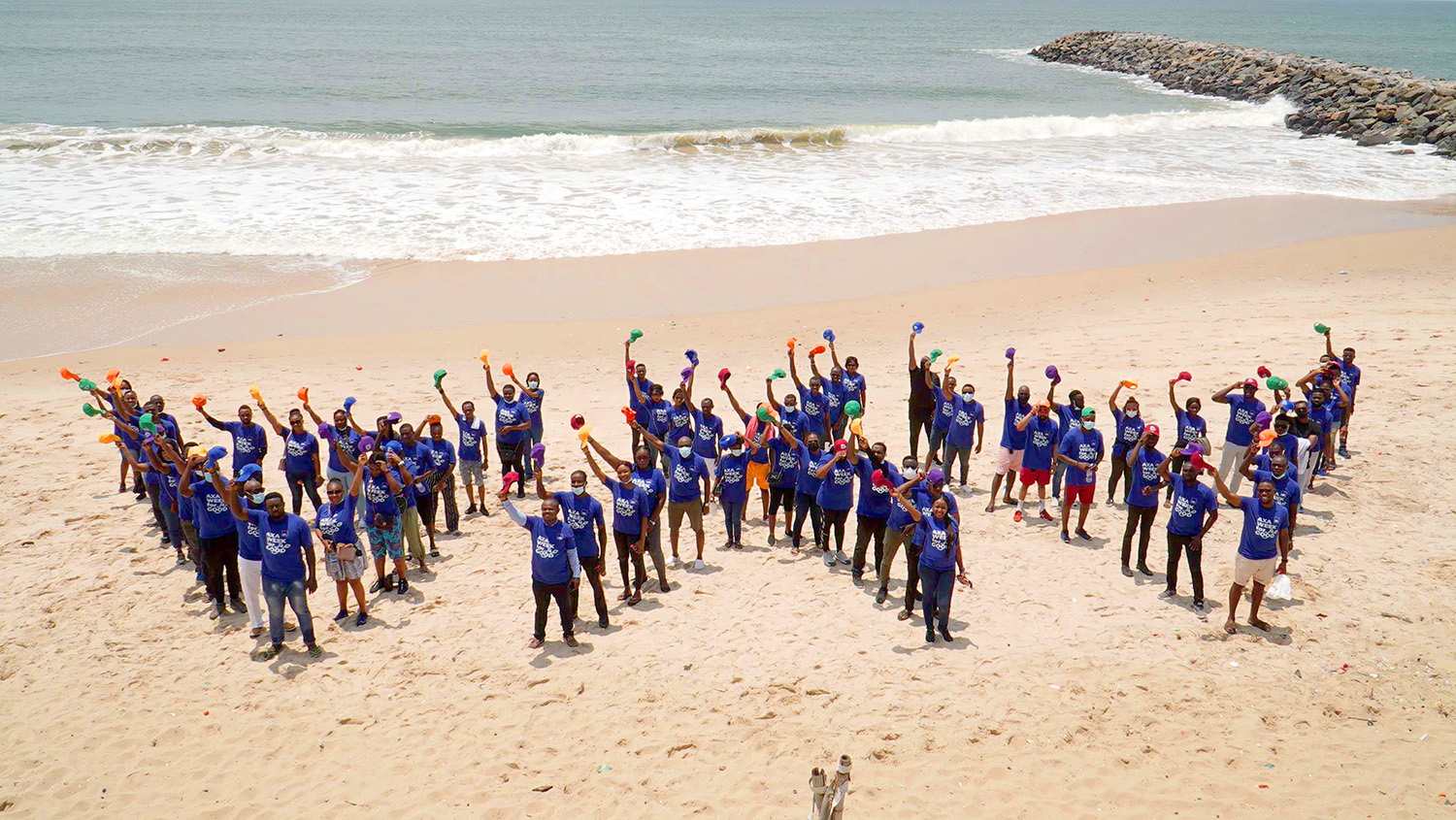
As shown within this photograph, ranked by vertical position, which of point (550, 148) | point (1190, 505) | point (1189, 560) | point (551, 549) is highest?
point (550, 148)

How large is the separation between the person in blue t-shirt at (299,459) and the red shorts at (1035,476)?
7592 millimetres

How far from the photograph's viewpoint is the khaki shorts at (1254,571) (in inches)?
328

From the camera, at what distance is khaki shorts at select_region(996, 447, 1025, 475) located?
36.3 ft

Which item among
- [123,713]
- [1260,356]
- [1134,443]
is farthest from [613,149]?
[123,713]

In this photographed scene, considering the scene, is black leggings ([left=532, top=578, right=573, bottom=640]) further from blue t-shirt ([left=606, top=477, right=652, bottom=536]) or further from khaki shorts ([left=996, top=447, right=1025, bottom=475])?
khaki shorts ([left=996, top=447, right=1025, bottom=475])

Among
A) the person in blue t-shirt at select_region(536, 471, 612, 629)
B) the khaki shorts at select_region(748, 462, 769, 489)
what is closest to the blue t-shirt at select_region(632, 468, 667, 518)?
the person in blue t-shirt at select_region(536, 471, 612, 629)

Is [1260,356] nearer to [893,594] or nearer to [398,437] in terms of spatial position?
[893,594]

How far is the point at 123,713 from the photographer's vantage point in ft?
25.5

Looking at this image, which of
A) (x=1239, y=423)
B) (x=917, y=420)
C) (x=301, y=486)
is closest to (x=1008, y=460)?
(x=917, y=420)

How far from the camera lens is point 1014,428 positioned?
10992 millimetres

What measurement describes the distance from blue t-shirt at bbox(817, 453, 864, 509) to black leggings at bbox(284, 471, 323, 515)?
5.49 metres

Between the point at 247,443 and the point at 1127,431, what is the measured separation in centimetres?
945

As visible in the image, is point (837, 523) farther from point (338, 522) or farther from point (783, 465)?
point (338, 522)

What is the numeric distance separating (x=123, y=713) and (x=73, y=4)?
10347cm
